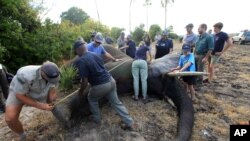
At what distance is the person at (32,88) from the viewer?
411 cm

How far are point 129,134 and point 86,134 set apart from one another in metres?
0.78

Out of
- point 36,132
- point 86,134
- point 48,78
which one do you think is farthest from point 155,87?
point 48,78

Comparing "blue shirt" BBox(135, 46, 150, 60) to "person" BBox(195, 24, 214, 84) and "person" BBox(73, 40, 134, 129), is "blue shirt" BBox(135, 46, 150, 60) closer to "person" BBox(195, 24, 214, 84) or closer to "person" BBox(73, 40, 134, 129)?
"person" BBox(195, 24, 214, 84)

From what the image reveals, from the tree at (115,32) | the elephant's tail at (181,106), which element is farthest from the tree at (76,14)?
the elephant's tail at (181,106)

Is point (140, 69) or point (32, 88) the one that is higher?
point (32, 88)

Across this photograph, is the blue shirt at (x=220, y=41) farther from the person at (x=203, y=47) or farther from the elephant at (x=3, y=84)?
the elephant at (x=3, y=84)

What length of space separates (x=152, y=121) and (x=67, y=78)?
7.22 ft

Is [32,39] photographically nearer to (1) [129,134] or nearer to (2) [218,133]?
(1) [129,134]

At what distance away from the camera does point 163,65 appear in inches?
296

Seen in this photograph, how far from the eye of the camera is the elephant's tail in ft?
18.3

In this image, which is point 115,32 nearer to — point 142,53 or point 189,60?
point 142,53

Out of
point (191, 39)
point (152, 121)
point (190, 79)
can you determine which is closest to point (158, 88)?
point (190, 79)

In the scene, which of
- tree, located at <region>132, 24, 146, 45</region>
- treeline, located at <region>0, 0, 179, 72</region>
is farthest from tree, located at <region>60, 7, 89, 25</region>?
treeline, located at <region>0, 0, 179, 72</region>

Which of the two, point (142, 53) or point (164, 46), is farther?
point (164, 46)
